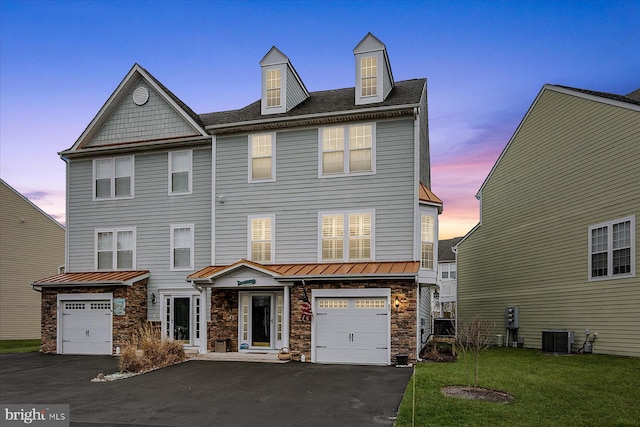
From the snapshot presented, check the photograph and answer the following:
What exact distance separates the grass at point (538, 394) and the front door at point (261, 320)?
19.8 feet

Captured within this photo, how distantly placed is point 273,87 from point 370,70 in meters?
3.96

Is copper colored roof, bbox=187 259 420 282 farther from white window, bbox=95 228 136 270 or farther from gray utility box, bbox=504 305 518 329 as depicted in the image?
gray utility box, bbox=504 305 518 329

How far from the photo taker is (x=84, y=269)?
22.8 meters

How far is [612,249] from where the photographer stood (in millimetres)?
16984

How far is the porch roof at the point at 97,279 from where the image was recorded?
2045 centimetres

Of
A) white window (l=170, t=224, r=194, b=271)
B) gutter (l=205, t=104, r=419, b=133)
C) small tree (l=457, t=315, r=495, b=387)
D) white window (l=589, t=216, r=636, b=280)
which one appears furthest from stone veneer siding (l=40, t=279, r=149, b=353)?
white window (l=589, t=216, r=636, b=280)

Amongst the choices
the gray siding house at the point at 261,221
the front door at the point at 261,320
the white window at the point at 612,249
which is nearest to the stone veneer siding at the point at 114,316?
the gray siding house at the point at 261,221

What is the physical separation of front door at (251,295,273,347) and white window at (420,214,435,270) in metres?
5.98

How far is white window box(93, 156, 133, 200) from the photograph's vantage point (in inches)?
881

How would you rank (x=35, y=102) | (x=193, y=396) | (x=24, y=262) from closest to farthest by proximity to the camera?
(x=193, y=396) < (x=35, y=102) < (x=24, y=262)

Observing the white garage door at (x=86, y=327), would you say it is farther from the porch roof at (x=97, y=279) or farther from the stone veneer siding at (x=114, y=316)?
the porch roof at (x=97, y=279)

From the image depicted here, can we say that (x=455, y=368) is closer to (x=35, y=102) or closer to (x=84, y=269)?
(x=84, y=269)

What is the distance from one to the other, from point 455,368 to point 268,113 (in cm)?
1160

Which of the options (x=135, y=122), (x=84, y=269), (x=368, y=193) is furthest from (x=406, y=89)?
(x=84, y=269)
